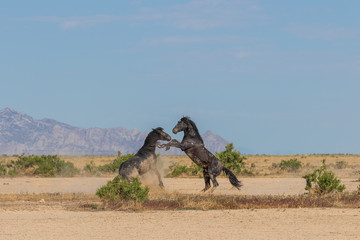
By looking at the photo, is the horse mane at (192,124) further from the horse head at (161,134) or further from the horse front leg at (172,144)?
the horse head at (161,134)

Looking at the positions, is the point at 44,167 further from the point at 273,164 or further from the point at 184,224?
the point at 184,224

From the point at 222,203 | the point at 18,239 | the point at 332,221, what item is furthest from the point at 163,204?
the point at 18,239

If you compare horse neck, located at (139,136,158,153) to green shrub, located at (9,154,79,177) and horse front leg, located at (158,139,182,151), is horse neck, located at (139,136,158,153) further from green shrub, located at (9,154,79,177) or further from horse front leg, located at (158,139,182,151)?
green shrub, located at (9,154,79,177)

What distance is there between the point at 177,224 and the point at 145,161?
8.45 metres

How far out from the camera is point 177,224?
15023 millimetres

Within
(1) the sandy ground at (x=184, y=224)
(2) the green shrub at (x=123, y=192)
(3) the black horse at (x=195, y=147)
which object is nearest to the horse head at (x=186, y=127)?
(3) the black horse at (x=195, y=147)

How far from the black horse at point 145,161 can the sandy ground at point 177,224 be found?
3.91m

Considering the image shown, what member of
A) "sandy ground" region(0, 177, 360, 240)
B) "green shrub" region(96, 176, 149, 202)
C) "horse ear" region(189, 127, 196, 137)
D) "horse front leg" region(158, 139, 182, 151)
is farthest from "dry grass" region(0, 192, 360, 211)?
"horse ear" region(189, 127, 196, 137)

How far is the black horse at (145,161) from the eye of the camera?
74.9 ft

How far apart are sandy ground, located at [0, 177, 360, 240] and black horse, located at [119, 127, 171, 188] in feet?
12.8

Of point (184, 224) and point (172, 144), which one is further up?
point (172, 144)

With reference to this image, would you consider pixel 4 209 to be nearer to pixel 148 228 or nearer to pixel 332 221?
pixel 148 228

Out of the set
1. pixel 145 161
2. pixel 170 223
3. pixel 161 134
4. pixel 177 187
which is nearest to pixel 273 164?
pixel 177 187

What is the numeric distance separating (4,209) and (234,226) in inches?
273
